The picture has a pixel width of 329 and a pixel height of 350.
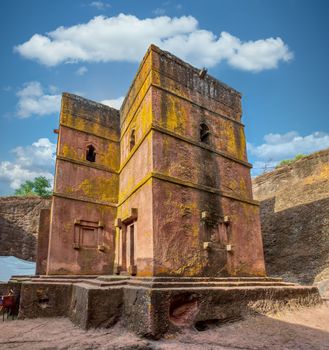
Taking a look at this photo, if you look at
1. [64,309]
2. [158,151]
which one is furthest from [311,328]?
[64,309]

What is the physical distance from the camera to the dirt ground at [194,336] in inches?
167

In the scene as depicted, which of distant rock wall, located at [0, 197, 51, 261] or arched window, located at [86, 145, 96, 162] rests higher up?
arched window, located at [86, 145, 96, 162]

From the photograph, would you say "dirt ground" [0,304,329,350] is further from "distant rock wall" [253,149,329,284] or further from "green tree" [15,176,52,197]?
"green tree" [15,176,52,197]

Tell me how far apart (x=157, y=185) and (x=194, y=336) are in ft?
9.95

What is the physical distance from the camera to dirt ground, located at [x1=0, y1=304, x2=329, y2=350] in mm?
4246

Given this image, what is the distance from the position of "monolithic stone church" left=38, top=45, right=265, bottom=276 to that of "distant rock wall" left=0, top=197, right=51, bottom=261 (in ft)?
27.6

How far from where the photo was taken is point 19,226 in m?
16.3

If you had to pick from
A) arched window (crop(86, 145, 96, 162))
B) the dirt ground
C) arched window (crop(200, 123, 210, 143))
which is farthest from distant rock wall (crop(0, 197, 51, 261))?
arched window (crop(200, 123, 210, 143))

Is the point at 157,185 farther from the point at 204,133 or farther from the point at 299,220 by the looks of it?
the point at 299,220

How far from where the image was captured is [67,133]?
9.73 metres

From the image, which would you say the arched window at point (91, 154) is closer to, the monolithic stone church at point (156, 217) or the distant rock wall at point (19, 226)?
the monolithic stone church at point (156, 217)

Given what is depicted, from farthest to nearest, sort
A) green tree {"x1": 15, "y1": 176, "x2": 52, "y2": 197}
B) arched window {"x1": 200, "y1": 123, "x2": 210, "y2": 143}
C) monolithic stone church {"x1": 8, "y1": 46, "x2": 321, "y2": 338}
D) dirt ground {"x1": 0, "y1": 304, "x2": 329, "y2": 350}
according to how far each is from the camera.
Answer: green tree {"x1": 15, "y1": 176, "x2": 52, "y2": 197}
arched window {"x1": 200, "y1": 123, "x2": 210, "y2": 143}
monolithic stone church {"x1": 8, "y1": 46, "x2": 321, "y2": 338}
dirt ground {"x1": 0, "y1": 304, "x2": 329, "y2": 350}

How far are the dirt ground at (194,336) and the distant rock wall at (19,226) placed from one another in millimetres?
11078

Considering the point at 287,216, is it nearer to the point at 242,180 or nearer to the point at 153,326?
the point at 242,180
